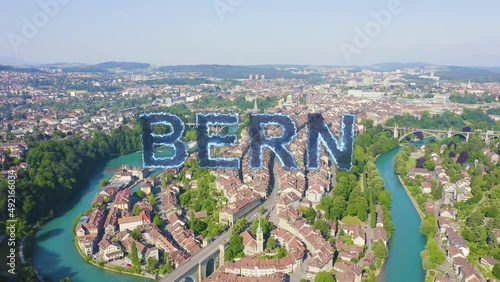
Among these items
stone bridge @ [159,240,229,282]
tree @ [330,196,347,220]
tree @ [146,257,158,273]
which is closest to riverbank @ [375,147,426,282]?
tree @ [330,196,347,220]

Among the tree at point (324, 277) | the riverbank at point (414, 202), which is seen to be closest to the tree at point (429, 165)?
the riverbank at point (414, 202)

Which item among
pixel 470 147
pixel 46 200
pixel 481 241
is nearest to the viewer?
pixel 481 241

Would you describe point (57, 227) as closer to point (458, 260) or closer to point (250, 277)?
point (250, 277)

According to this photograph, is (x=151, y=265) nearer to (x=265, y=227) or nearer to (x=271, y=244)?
(x=271, y=244)

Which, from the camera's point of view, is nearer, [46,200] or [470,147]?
[46,200]

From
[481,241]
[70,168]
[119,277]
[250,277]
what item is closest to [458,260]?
[481,241]

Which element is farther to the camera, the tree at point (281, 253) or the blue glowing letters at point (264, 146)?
the blue glowing letters at point (264, 146)

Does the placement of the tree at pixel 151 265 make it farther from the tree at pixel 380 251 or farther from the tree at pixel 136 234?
the tree at pixel 380 251

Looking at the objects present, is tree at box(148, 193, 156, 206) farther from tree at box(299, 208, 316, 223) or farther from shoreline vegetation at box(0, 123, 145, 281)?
tree at box(299, 208, 316, 223)
